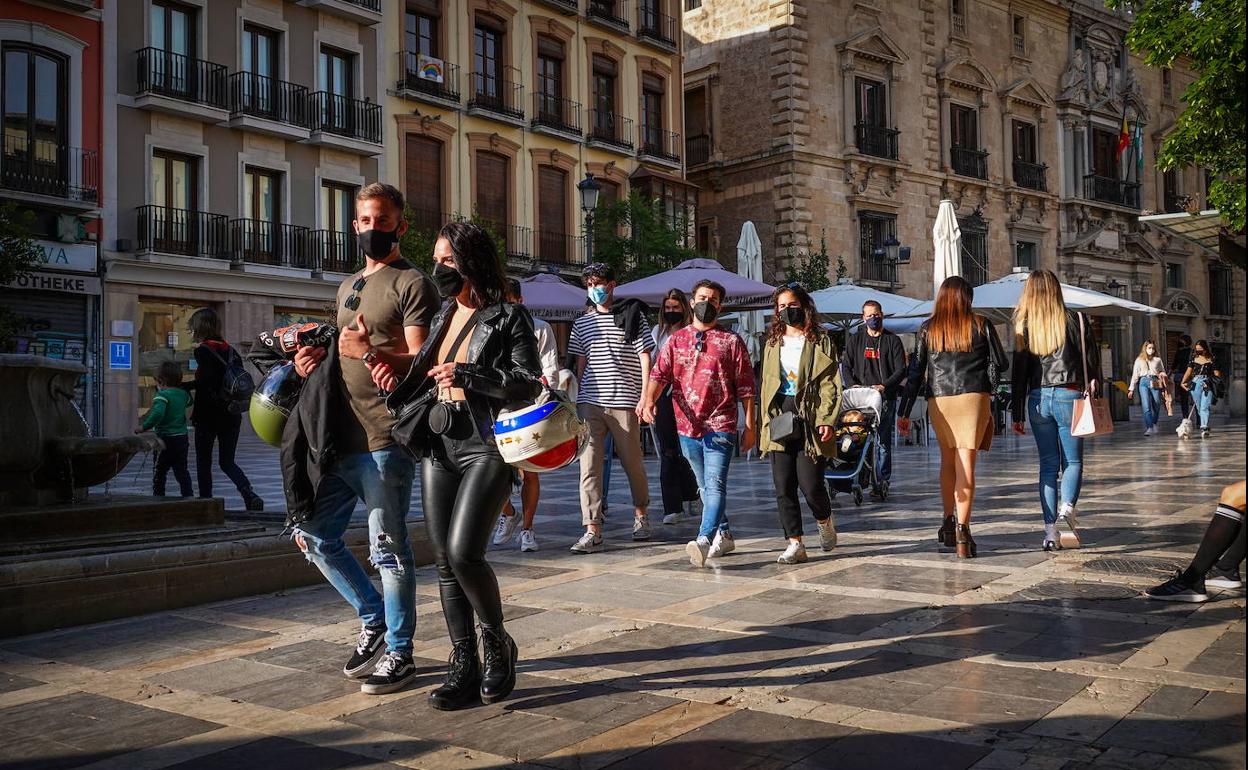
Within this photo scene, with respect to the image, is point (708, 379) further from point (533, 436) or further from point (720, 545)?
point (533, 436)

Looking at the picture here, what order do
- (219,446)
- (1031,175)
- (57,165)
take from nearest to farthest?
(219,446) → (57,165) → (1031,175)

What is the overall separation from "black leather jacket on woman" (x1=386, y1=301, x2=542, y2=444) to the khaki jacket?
136 inches

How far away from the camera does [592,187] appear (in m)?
20.7

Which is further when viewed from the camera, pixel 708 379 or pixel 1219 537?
pixel 708 379

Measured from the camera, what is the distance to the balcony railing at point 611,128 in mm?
31031

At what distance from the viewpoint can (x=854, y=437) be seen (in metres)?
9.51

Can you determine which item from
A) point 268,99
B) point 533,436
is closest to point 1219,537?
point 533,436

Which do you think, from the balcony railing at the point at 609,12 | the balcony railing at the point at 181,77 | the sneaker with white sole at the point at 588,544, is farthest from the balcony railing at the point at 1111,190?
the sneaker with white sole at the point at 588,544

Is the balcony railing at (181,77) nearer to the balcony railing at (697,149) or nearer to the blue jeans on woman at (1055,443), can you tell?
the balcony railing at (697,149)

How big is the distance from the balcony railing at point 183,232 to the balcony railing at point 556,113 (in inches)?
348

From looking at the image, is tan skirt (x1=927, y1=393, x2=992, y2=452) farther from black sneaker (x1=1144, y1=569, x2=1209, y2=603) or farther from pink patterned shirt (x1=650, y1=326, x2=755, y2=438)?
black sneaker (x1=1144, y1=569, x2=1209, y2=603)

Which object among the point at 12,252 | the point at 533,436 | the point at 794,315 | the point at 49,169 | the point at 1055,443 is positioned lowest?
the point at 1055,443

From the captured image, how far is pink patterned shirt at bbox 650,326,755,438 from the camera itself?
7.24 m

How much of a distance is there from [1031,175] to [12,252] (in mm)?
31273
